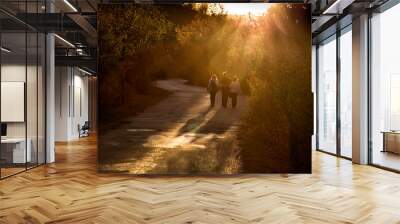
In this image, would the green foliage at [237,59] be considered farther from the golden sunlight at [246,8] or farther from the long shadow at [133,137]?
the long shadow at [133,137]

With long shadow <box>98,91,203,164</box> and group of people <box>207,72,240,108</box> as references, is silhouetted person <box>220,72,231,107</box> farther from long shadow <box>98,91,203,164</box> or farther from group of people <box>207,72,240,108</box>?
long shadow <box>98,91,203,164</box>

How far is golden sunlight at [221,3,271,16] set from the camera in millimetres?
6422

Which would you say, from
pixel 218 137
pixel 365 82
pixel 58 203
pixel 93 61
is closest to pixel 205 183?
pixel 218 137

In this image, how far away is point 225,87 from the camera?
21.4ft

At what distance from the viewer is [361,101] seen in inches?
314

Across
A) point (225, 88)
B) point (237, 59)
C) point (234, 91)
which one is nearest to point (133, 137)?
point (225, 88)

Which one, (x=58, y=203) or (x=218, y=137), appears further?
(x=218, y=137)

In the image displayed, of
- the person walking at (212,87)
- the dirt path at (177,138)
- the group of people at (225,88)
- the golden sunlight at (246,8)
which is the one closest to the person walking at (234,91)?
the group of people at (225,88)

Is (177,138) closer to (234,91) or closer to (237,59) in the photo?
(234,91)

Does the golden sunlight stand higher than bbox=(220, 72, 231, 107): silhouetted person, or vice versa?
the golden sunlight

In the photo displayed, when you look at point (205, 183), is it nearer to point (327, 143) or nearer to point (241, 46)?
point (241, 46)

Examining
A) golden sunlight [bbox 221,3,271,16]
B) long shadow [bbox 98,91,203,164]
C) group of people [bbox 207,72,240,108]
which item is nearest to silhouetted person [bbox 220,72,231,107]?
group of people [bbox 207,72,240,108]

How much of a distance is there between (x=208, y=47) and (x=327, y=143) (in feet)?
18.0

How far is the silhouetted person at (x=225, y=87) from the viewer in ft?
21.4
